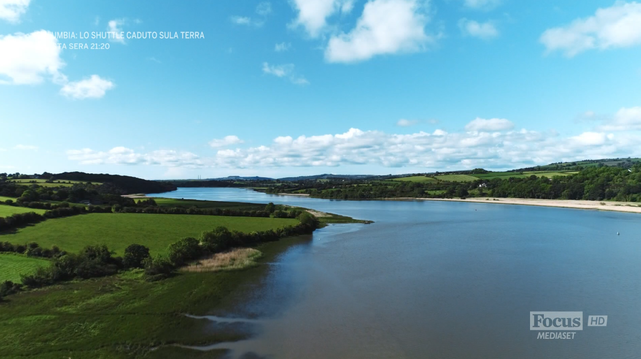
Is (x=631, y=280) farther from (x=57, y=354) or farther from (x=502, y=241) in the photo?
(x=57, y=354)

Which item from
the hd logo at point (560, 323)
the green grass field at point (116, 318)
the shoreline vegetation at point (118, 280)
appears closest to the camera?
the green grass field at point (116, 318)

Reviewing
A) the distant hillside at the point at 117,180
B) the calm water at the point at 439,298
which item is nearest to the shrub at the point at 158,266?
the calm water at the point at 439,298

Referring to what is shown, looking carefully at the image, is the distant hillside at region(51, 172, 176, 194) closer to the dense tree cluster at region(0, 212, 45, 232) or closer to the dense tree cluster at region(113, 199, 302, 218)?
the dense tree cluster at region(113, 199, 302, 218)

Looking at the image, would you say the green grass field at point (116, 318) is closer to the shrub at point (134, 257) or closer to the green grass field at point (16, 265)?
the shrub at point (134, 257)

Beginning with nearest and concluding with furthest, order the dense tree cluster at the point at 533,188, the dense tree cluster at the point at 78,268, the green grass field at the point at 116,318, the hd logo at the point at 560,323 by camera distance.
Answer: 1. the green grass field at the point at 116,318
2. the hd logo at the point at 560,323
3. the dense tree cluster at the point at 78,268
4. the dense tree cluster at the point at 533,188

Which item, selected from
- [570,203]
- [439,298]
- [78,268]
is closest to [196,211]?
[78,268]

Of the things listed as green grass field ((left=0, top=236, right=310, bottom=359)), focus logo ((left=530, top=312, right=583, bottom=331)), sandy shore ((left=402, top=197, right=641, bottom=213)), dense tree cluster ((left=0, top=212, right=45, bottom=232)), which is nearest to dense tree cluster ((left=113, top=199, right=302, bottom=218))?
dense tree cluster ((left=0, top=212, right=45, bottom=232))
